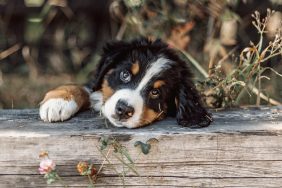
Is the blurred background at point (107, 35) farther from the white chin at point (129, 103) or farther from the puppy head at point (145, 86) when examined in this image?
the white chin at point (129, 103)

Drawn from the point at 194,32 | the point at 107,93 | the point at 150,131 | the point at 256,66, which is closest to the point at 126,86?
the point at 107,93

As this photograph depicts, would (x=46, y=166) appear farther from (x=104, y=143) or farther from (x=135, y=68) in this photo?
(x=135, y=68)

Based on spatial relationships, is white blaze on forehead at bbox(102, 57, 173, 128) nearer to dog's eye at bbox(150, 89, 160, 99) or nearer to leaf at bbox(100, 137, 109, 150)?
dog's eye at bbox(150, 89, 160, 99)

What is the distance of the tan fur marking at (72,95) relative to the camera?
3.98 m

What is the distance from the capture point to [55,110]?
12.5ft

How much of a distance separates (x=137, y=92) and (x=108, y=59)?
49 centimetres

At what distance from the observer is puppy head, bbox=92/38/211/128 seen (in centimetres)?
370

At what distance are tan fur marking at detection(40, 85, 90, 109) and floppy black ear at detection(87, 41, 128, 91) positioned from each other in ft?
0.36

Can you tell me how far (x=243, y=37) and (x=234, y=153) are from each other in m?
3.63

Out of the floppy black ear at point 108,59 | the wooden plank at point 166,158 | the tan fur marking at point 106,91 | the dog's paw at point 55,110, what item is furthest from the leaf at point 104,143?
the floppy black ear at point 108,59

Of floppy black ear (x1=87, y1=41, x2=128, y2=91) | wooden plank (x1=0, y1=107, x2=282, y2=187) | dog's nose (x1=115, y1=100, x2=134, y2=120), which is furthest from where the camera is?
floppy black ear (x1=87, y1=41, x2=128, y2=91)

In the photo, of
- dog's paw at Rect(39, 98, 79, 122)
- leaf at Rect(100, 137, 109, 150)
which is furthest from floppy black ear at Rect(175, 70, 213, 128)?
dog's paw at Rect(39, 98, 79, 122)

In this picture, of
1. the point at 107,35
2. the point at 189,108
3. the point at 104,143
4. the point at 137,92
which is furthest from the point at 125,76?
the point at 107,35

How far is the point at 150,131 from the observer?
356cm
